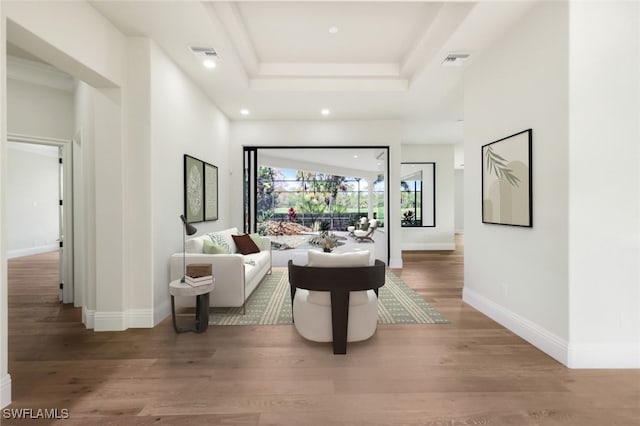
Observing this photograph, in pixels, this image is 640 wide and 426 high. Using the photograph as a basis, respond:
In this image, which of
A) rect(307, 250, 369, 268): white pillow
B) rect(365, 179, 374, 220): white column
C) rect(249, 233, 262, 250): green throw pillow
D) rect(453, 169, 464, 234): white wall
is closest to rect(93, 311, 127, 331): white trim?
rect(307, 250, 369, 268): white pillow

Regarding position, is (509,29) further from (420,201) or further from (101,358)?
(420,201)

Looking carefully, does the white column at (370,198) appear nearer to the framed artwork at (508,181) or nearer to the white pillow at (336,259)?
the framed artwork at (508,181)

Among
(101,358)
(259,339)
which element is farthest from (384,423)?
(101,358)

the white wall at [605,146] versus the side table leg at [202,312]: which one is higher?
the white wall at [605,146]

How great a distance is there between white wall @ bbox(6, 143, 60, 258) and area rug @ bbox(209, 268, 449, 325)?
7.24 m

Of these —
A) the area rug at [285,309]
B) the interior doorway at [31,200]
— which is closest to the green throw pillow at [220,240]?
A: the area rug at [285,309]

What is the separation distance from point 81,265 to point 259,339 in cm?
263

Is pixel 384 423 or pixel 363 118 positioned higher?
pixel 363 118

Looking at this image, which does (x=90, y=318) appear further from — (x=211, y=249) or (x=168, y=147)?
(x=168, y=147)

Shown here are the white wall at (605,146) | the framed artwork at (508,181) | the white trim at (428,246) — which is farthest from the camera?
the white trim at (428,246)

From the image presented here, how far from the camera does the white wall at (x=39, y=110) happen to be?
11.6 ft

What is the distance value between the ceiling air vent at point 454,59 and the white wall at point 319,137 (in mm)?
2445

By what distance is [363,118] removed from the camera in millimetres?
6023

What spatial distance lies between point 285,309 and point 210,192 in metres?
2.47
